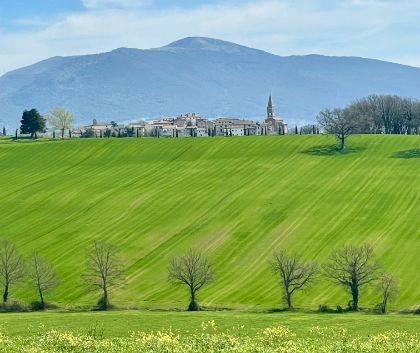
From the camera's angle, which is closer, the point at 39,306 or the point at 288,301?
the point at 288,301

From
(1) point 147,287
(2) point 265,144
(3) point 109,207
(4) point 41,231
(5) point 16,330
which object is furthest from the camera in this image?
(2) point 265,144

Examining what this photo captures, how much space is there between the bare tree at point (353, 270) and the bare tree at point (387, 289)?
2910mm

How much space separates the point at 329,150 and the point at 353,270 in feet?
296

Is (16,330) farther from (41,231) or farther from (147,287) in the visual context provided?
(41,231)

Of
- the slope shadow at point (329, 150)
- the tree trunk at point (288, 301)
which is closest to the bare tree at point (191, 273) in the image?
the tree trunk at point (288, 301)

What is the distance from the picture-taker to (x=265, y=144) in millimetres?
195500

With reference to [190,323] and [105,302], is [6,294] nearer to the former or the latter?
[105,302]

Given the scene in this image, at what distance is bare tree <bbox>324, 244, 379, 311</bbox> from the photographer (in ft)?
317

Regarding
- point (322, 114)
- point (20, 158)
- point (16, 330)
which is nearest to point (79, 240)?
point (16, 330)

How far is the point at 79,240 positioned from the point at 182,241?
1627 centimetres

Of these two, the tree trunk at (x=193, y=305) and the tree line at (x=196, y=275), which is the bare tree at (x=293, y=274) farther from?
the tree trunk at (x=193, y=305)

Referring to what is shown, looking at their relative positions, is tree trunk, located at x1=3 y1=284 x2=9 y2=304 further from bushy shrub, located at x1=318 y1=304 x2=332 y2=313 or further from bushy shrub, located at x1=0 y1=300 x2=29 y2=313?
bushy shrub, located at x1=318 y1=304 x2=332 y2=313

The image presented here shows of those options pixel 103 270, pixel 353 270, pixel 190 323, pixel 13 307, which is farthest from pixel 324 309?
pixel 13 307

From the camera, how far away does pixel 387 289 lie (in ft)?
303
